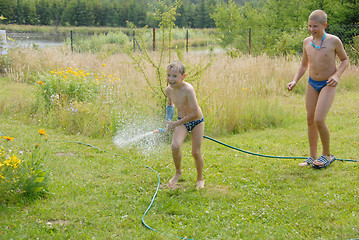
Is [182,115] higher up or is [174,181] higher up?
[182,115]

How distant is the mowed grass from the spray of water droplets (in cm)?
17

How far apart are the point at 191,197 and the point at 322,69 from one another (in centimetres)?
227

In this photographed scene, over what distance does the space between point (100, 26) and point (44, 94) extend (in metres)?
40.4

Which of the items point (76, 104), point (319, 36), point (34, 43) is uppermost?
point (319, 36)

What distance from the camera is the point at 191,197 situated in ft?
13.3

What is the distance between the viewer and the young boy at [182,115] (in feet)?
13.2

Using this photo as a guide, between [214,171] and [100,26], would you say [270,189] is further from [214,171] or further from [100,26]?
[100,26]

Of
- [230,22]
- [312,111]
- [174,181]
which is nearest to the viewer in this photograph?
[174,181]

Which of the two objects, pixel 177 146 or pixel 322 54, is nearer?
pixel 177 146

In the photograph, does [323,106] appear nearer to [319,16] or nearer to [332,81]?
[332,81]

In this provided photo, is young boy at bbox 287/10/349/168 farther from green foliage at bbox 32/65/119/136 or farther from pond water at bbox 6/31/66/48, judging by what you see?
pond water at bbox 6/31/66/48

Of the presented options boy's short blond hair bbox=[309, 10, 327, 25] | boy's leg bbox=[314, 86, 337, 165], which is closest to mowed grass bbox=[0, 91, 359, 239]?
boy's leg bbox=[314, 86, 337, 165]

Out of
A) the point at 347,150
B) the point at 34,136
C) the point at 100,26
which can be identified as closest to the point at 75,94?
the point at 34,136

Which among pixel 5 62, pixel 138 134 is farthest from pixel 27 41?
pixel 138 134
